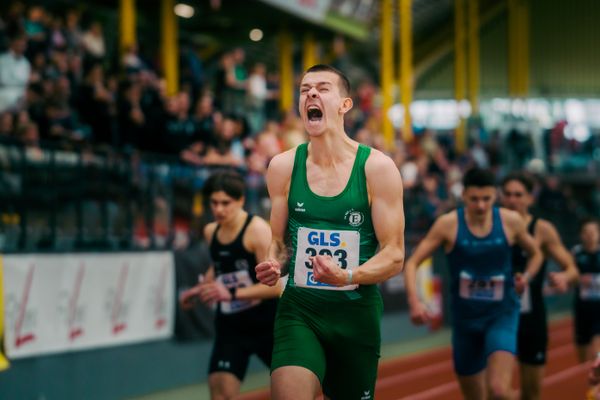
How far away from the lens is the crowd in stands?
462 inches

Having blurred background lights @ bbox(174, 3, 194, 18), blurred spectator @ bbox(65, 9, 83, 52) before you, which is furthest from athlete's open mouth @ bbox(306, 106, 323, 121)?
blurred background lights @ bbox(174, 3, 194, 18)

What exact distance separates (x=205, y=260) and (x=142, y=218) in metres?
1.43

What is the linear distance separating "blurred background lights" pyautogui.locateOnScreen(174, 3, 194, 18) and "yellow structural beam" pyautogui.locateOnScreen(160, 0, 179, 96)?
6.65ft

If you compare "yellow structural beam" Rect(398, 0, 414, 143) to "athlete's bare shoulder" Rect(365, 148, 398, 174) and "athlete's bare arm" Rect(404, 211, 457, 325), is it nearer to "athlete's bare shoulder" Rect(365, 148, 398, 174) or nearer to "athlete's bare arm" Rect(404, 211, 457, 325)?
"athlete's bare arm" Rect(404, 211, 457, 325)

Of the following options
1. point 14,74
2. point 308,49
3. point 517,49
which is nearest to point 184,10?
point 308,49

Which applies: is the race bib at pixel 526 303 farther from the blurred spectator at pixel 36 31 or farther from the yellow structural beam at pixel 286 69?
the yellow structural beam at pixel 286 69

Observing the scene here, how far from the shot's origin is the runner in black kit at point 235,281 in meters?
7.98

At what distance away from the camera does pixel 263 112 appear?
61.8 ft

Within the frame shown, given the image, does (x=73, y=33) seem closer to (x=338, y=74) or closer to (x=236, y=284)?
(x=236, y=284)

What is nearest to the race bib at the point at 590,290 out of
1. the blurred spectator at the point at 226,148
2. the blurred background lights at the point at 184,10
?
the blurred spectator at the point at 226,148

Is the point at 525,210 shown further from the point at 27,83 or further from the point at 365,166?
the point at 27,83

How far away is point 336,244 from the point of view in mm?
5848

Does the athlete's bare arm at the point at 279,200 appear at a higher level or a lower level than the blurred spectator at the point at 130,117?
lower

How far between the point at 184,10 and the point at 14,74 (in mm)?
10987
